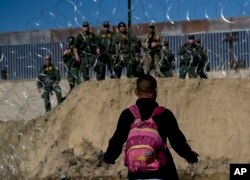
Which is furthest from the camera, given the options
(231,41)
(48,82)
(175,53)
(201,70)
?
(231,41)

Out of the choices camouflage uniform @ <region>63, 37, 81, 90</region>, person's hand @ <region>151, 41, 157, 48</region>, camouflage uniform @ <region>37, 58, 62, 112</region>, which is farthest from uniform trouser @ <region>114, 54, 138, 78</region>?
camouflage uniform @ <region>37, 58, 62, 112</region>

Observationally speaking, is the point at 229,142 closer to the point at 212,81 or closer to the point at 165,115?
the point at 212,81

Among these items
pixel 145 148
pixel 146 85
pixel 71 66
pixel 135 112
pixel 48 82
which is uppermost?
pixel 71 66

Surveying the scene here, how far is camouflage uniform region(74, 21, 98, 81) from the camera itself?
41.6ft

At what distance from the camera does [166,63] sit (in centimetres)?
1302

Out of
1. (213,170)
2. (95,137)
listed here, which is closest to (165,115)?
(213,170)

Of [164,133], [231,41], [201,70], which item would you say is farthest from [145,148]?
[231,41]

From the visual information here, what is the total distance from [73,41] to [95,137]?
188 centimetres

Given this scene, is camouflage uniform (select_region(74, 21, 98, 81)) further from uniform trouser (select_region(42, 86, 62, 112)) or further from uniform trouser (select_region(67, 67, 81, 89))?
uniform trouser (select_region(42, 86, 62, 112))

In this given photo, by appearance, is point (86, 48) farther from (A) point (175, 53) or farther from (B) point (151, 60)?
(A) point (175, 53)

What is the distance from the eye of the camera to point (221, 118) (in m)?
12.2

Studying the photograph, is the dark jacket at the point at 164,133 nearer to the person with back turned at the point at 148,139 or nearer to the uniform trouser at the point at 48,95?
the person with back turned at the point at 148,139

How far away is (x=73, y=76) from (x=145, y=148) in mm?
8262

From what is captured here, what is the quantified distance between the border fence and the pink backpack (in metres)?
7.81
